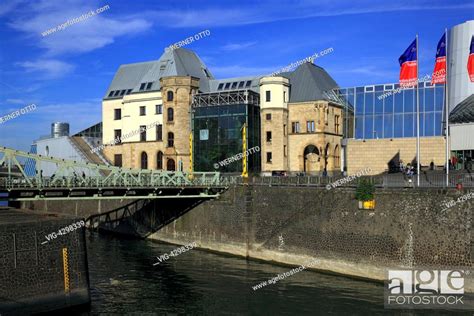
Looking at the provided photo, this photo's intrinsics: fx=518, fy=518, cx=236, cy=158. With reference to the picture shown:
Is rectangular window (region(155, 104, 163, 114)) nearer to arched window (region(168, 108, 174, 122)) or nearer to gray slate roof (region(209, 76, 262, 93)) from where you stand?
arched window (region(168, 108, 174, 122))

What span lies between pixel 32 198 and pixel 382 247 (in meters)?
25.5

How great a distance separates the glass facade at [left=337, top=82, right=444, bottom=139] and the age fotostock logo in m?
29.4

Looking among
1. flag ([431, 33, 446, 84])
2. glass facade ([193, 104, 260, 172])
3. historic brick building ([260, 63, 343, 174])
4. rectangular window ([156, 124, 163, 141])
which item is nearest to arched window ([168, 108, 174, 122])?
glass facade ([193, 104, 260, 172])

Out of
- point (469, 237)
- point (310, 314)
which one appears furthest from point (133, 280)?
point (469, 237)

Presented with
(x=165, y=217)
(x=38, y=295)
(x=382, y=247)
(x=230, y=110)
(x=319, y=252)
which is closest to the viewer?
(x=38, y=295)

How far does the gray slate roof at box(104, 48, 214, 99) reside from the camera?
76000 millimetres

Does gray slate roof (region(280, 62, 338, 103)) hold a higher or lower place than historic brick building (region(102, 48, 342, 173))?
higher

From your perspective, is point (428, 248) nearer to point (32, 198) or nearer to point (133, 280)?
point (133, 280)

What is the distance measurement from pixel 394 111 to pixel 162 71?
34.9 metres

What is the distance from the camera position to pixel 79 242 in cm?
3095

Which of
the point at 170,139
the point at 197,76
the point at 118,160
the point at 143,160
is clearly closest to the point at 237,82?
the point at 197,76

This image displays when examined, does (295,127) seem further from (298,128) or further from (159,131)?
(159,131)

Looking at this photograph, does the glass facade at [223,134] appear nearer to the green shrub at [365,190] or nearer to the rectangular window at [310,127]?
the rectangular window at [310,127]

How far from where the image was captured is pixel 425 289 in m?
33.5
